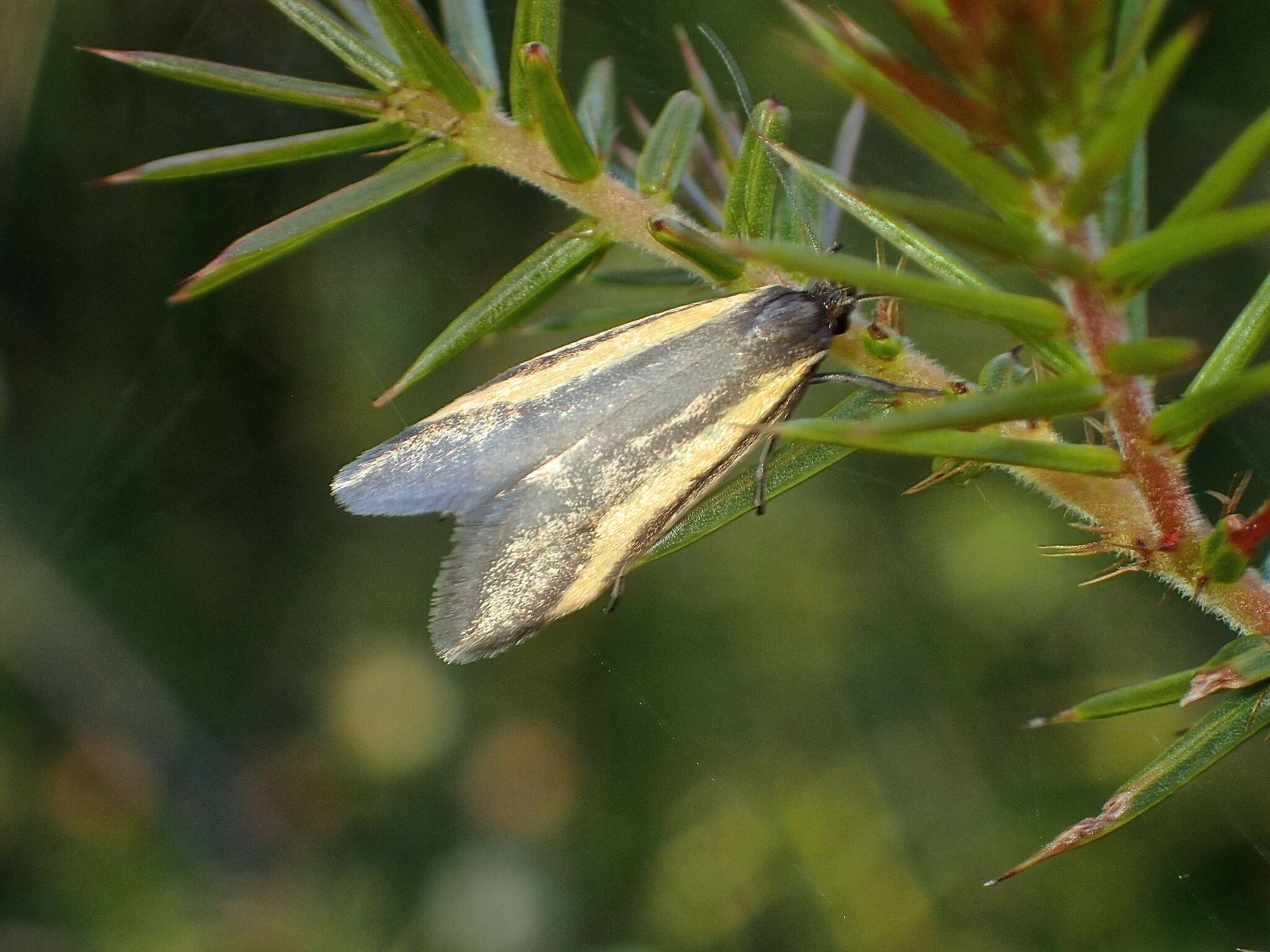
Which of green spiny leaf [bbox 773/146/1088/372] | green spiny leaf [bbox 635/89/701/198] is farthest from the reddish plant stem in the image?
green spiny leaf [bbox 635/89/701/198]

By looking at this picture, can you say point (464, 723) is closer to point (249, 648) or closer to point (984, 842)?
point (249, 648)

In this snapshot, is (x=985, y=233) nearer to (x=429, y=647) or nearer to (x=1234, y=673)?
(x=1234, y=673)

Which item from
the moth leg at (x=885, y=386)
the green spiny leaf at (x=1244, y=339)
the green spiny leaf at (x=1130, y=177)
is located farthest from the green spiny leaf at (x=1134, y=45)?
the moth leg at (x=885, y=386)

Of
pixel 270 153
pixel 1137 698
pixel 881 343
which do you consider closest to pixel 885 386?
pixel 881 343

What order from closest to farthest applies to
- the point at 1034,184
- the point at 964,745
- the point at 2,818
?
the point at 1034,184 < the point at 964,745 < the point at 2,818

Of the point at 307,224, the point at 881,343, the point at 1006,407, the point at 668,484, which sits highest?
the point at 307,224

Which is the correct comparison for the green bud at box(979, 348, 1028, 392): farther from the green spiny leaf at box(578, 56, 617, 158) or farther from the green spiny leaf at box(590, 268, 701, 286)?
the green spiny leaf at box(578, 56, 617, 158)

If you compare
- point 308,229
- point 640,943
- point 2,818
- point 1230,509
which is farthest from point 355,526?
point 1230,509
